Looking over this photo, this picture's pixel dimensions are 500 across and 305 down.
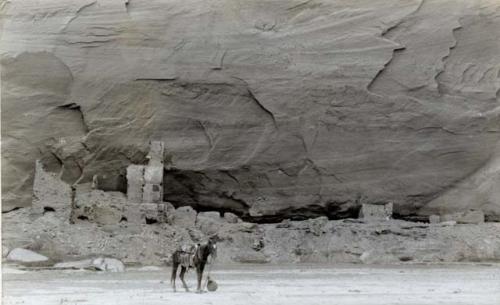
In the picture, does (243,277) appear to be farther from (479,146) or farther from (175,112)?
(479,146)

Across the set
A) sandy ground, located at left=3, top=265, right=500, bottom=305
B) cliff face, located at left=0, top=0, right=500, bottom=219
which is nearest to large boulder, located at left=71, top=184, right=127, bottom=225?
cliff face, located at left=0, top=0, right=500, bottom=219

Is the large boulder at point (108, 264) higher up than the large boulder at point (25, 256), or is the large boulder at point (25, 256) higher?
the large boulder at point (25, 256)

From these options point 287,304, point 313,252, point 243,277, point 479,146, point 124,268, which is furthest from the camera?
point 479,146

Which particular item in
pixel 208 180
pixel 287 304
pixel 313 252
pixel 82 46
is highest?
pixel 82 46

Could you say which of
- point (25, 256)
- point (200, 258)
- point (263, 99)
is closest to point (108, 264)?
point (25, 256)

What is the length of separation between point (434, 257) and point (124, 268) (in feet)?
25.9

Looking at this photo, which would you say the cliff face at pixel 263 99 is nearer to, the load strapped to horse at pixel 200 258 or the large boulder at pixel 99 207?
the large boulder at pixel 99 207

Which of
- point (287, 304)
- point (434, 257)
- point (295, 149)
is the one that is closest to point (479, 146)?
point (434, 257)

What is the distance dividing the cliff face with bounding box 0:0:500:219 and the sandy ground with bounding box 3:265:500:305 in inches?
138

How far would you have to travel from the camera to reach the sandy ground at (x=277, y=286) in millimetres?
11867

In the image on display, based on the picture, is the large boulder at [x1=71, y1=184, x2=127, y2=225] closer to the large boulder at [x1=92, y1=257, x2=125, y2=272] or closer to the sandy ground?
the large boulder at [x1=92, y1=257, x2=125, y2=272]

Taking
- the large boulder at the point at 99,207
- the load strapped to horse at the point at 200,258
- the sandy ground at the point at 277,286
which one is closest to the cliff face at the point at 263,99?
the large boulder at the point at 99,207

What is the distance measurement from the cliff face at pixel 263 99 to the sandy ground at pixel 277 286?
350 cm

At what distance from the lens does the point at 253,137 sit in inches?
833
